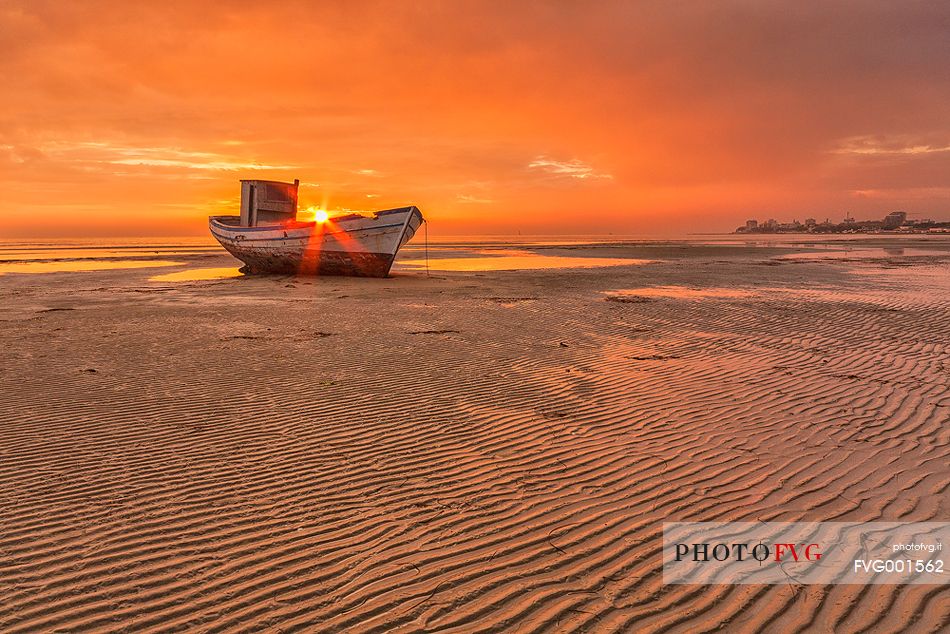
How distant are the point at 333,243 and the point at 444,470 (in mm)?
21088

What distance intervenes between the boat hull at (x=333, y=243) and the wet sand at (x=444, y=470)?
12.4 meters

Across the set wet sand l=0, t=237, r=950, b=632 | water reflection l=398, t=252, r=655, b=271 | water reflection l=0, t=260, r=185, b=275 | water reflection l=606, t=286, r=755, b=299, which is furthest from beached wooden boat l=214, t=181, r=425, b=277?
wet sand l=0, t=237, r=950, b=632

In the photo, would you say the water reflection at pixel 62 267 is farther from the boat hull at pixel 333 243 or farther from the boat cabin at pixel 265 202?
the boat hull at pixel 333 243

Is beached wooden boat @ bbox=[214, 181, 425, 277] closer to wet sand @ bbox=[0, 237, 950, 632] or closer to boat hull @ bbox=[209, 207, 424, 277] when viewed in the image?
boat hull @ bbox=[209, 207, 424, 277]

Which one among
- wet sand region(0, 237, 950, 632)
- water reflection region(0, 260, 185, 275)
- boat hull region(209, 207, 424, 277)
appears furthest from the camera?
water reflection region(0, 260, 185, 275)

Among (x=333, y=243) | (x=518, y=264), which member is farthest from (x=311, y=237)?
(x=518, y=264)

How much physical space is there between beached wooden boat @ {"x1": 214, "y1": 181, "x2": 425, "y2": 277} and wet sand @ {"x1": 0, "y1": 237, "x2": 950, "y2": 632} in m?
12.5

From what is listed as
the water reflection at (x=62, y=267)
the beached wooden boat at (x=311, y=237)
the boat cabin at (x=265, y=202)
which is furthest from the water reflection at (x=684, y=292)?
the water reflection at (x=62, y=267)

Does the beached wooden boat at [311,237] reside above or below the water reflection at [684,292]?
above

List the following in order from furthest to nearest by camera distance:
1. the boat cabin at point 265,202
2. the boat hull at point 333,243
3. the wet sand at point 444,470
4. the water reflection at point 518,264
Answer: the water reflection at point 518,264 → the boat cabin at point 265,202 → the boat hull at point 333,243 → the wet sand at point 444,470

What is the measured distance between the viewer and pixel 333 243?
24656 millimetres

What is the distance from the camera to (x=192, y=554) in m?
3.80

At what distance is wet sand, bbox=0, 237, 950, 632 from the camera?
10.8 feet

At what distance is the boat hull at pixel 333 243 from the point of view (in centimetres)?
2369
